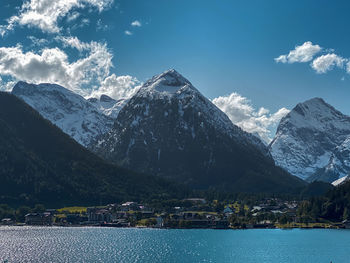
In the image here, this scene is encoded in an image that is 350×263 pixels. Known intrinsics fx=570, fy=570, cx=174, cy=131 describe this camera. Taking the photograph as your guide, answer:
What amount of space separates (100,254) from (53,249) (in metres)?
18.1

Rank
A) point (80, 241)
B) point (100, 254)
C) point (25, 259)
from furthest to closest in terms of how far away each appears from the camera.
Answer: point (80, 241) < point (100, 254) < point (25, 259)

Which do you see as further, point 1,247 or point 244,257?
point 1,247

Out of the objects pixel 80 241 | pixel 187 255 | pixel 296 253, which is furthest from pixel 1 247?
pixel 296 253

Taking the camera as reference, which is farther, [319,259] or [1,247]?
[1,247]

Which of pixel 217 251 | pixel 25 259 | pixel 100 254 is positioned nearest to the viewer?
pixel 25 259

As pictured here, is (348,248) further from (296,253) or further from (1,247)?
(1,247)

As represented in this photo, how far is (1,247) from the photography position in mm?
175875

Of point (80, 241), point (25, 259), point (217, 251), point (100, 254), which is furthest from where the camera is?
point (80, 241)

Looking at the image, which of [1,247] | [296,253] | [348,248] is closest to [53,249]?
[1,247]

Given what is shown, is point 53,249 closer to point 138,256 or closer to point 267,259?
point 138,256

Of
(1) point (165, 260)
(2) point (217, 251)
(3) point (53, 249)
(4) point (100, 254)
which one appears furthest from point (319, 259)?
(3) point (53, 249)

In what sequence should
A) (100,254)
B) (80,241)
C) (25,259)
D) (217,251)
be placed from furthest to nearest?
(80,241) → (217,251) → (100,254) → (25,259)

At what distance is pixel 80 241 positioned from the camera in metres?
198

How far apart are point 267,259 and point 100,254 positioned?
47600 millimetres
